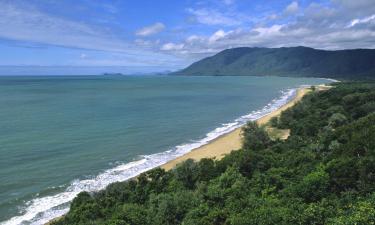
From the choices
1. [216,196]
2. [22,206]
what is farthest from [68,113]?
[216,196]

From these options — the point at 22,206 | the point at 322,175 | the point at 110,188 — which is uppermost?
the point at 322,175

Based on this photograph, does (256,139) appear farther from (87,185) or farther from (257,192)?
(257,192)

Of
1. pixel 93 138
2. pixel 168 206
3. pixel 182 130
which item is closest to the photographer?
pixel 168 206

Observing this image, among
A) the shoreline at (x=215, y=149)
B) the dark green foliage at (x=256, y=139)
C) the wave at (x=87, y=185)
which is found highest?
the dark green foliage at (x=256, y=139)

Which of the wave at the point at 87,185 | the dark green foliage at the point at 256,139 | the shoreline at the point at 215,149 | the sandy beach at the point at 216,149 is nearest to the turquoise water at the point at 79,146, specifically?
the wave at the point at 87,185

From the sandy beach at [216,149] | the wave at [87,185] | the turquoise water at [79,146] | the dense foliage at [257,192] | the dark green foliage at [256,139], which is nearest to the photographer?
the dense foliage at [257,192]

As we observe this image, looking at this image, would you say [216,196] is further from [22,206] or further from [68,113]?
[68,113]

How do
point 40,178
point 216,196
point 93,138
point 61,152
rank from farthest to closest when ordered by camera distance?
point 93,138 < point 61,152 < point 40,178 < point 216,196

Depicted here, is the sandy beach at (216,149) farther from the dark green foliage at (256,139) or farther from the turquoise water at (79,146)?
the dark green foliage at (256,139)
